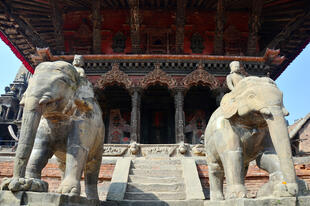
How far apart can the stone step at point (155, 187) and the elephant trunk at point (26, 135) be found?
3555 millimetres

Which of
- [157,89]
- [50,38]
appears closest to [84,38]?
[50,38]

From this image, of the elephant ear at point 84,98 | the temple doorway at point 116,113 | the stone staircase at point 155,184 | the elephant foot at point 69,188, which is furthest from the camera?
the temple doorway at point 116,113

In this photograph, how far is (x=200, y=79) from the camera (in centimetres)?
1401

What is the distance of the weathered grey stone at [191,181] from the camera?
6195mm

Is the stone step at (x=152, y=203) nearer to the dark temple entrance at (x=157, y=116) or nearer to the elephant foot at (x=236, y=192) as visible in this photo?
the elephant foot at (x=236, y=192)

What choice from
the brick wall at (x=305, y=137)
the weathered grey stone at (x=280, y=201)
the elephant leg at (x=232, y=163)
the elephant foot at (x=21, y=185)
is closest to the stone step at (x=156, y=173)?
the elephant leg at (x=232, y=163)

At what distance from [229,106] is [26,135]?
2998 mm

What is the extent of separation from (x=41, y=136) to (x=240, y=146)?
310 cm

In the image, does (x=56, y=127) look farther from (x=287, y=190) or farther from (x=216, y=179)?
(x=287, y=190)

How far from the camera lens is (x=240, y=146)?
13.8 ft

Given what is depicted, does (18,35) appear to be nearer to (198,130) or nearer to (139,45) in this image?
(139,45)

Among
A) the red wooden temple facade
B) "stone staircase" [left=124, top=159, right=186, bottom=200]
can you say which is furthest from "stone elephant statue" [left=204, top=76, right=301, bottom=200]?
the red wooden temple facade

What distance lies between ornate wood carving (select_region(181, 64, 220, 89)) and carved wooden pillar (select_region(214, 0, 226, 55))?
1734mm

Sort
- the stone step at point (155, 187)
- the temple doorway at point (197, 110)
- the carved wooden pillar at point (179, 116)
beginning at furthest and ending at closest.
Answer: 1. the temple doorway at point (197, 110)
2. the carved wooden pillar at point (179, 116)
3. the stone step at point (155, 187)
